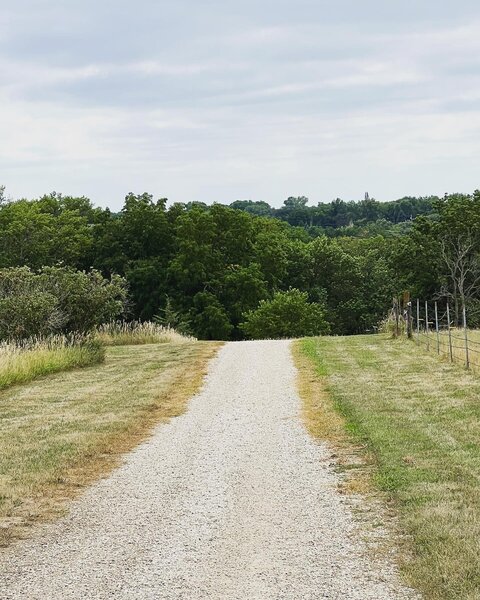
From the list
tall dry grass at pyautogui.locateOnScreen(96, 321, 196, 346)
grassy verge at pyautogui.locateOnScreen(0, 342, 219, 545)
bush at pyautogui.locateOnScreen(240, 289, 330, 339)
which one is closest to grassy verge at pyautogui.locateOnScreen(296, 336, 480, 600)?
grassy verge at pyautogui.locateOnScreen(0, 342, 219, 545)

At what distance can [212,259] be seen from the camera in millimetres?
57750

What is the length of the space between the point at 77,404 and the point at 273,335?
35775 millimetres

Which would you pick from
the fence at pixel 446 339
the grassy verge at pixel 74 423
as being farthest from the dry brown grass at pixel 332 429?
the fence at pixel 446 339

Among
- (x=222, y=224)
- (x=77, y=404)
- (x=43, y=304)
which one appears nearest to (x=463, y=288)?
(x=222, y=224)

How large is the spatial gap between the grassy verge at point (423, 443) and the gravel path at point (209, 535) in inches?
16.1

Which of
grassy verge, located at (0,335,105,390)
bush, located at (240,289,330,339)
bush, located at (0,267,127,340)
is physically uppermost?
bush, located at (0,267,127,340)

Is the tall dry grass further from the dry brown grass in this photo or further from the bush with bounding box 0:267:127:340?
the dry brown grass

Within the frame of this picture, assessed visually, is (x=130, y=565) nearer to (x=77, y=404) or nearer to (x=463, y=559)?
(x=463, y=559)

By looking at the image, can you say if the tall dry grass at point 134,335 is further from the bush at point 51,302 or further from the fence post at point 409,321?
the fence post at point 409,321

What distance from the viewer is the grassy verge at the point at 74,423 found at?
8.01 m

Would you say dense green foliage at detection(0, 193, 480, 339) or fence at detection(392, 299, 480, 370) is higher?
dense green foliage at detection(0, 193, 480, 339)

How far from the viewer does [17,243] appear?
58375mm

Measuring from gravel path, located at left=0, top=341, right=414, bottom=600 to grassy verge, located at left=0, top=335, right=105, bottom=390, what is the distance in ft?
26.3

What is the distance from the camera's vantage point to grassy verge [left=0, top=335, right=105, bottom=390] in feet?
58.9
